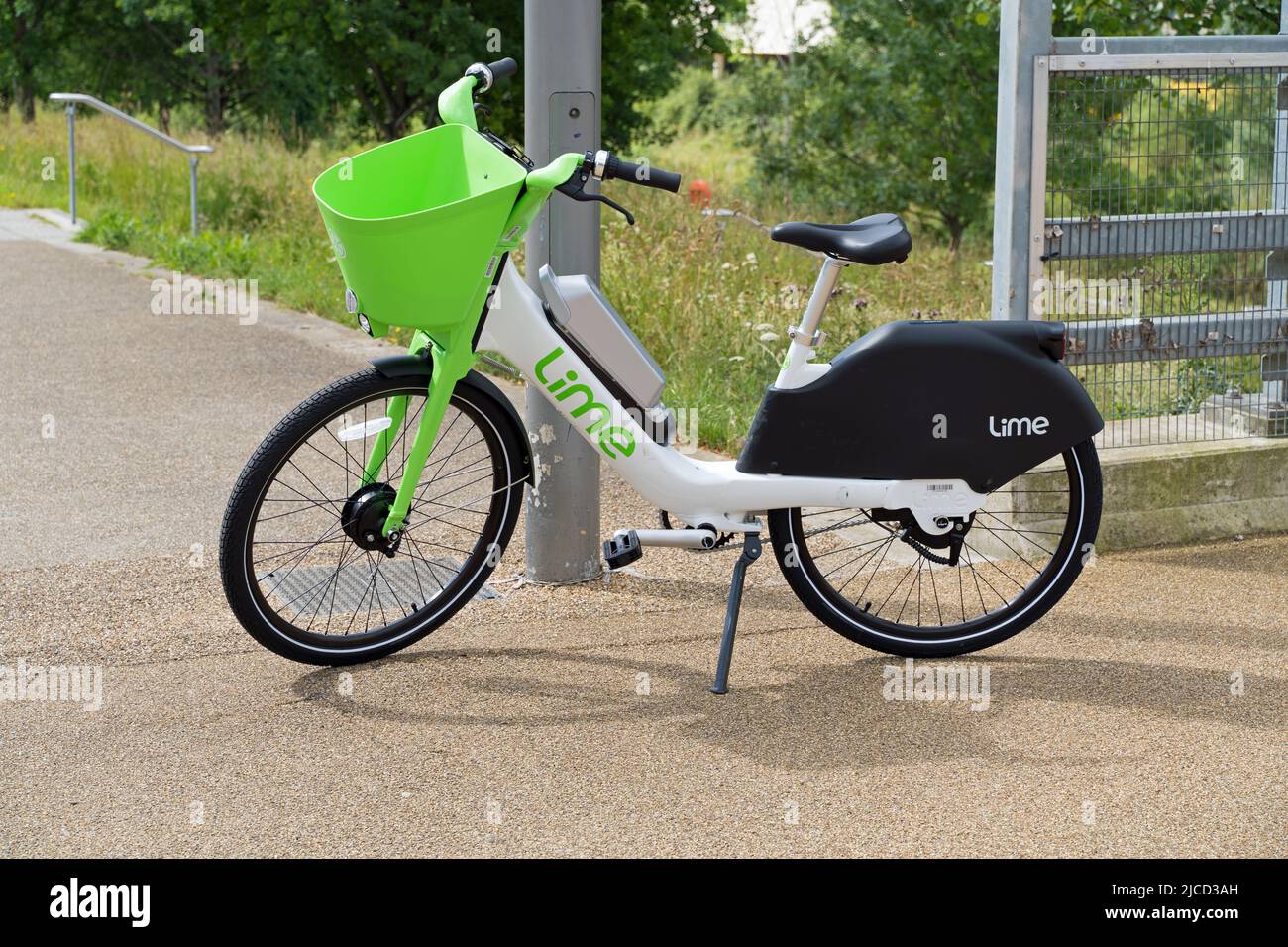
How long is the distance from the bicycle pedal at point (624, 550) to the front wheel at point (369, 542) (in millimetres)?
358

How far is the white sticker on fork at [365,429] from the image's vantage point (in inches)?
173

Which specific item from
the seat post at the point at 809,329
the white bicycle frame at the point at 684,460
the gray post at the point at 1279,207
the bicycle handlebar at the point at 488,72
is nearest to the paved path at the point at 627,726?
the white bicycle frame at the point at 684,460

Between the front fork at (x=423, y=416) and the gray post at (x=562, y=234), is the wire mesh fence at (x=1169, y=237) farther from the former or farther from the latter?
the front fork at (x=423, y=416)

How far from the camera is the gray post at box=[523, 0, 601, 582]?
4992mm

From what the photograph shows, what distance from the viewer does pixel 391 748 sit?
4086mm

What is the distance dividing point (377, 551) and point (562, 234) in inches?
44.7

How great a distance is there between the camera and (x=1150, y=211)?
580 cm

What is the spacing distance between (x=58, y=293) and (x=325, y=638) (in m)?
7.37

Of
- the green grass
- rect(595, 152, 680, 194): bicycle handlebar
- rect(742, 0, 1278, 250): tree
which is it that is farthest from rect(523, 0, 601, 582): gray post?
rect(742, 0, 1278, 250): tree

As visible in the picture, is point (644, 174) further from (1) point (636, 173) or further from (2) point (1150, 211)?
(2) point (1150, 211)

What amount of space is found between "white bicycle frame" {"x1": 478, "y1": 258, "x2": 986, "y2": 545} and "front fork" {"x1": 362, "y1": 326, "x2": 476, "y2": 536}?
80 mm
